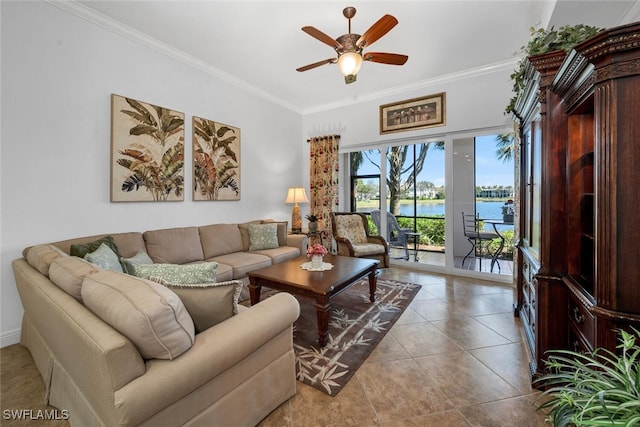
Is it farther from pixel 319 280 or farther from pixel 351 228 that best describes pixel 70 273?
pixel 351 228

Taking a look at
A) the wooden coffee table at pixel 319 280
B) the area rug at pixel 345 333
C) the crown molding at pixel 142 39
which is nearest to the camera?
the area rug at pixel 345 333

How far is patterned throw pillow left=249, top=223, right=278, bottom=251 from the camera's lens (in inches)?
152

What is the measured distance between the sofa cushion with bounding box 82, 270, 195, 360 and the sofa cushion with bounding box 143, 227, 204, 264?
6.35 ft

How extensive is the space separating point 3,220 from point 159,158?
141 cm

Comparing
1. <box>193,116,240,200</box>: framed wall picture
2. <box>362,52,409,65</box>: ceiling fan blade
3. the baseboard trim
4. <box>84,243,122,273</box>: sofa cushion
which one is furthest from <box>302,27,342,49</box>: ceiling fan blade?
the baseboard trim

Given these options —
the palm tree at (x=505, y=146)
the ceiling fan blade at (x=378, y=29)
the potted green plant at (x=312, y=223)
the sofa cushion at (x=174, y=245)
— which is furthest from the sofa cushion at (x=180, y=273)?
the palm tree at (x=505, y=146)

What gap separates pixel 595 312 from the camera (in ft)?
4.01

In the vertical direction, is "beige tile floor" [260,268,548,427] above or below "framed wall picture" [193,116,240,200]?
below

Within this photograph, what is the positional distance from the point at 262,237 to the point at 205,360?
283cm

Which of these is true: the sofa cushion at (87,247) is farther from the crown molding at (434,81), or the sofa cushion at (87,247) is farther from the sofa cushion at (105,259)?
the crown molding at (434,81)

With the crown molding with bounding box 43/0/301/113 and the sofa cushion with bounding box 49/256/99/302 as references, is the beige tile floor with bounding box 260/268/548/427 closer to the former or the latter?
the sofa cushion with bounding box 49/256/99/302

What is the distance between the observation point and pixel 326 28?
2.86 metres

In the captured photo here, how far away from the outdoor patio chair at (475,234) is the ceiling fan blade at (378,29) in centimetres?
301

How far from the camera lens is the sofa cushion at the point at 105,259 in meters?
1.95
